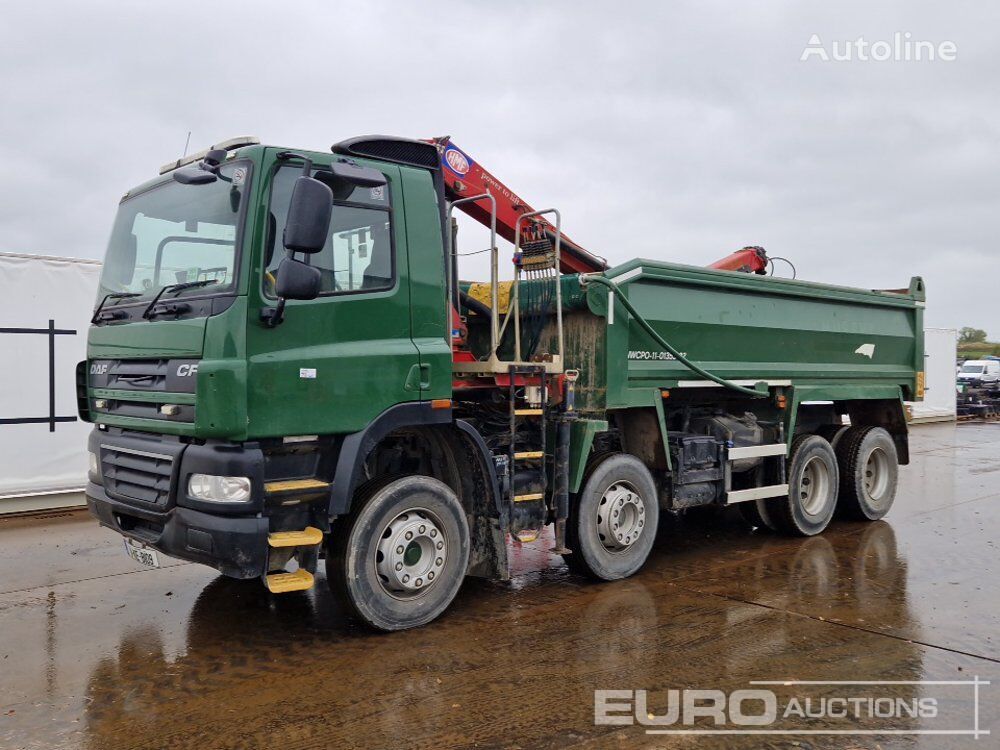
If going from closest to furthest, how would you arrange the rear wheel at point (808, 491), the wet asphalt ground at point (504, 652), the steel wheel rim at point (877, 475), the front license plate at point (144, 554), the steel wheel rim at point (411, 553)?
the wet asphalt ground at point (504, 652) → the front license plate at point (144, 554) → the steel wheel rim at point (411, 553) → the rear wheel at point (808, 491) → the steel wheel rim at point (877, 475)

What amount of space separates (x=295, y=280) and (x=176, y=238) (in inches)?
45.9

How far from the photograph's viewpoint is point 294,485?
4902mm

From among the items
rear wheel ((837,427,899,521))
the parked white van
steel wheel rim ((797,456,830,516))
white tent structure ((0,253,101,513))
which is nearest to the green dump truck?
steel wheel rim ((797,456,830,516))

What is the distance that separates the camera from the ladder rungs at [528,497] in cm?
605

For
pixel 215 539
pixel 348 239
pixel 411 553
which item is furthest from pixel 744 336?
pixel 215 539

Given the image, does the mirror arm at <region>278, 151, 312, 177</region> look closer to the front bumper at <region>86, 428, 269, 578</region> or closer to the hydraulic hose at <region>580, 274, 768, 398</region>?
the front bumper at <region>86, 428, 269, 578</region>

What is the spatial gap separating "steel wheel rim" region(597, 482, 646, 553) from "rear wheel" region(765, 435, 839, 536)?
2.29 m

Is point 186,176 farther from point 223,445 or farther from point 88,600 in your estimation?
point 88,600

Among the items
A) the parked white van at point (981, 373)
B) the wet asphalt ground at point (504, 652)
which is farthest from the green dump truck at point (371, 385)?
the parked white van at point (981, 373)

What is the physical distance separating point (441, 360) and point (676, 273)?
262 cm

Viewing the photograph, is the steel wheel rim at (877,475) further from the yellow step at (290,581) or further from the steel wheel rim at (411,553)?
the yellow step at (290,581)

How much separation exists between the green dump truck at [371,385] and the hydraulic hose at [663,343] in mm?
20

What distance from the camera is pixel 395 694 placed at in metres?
4.38

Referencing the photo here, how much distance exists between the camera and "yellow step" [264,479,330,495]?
15.8 feet
